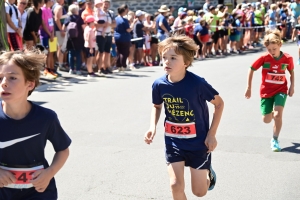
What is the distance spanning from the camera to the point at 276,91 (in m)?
7.69

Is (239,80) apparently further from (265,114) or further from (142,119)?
(265,114)

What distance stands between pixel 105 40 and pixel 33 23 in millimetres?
2344

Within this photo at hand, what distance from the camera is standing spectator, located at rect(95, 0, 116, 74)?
48.1 ft

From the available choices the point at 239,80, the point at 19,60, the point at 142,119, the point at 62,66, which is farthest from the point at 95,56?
the point at 19,60

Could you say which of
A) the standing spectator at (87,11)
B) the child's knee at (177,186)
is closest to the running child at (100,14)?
the standing spectator at (87,11)

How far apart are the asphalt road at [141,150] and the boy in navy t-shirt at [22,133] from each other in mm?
2251

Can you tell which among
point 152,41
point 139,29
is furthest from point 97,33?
point 152,41

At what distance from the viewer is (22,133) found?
3.41 metres

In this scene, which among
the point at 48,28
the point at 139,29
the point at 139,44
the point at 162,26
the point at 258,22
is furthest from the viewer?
the point at 258,22

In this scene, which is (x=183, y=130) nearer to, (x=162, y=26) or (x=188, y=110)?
(x=188, y=110)

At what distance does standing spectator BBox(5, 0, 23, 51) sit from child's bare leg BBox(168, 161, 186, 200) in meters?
8.08

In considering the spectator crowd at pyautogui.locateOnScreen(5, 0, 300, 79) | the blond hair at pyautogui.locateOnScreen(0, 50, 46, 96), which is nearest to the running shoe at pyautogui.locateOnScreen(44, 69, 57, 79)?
the spectator crowd at pyautogui.locateOnScreen(5, 0, 300, 79)

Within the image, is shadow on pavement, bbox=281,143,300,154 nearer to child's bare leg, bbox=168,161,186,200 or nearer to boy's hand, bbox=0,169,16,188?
child's bare leg, bbox=168,161,186,200

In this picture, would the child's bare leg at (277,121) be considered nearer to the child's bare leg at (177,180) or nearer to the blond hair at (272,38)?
the blond hair at (272,38)
